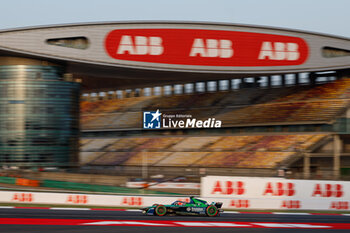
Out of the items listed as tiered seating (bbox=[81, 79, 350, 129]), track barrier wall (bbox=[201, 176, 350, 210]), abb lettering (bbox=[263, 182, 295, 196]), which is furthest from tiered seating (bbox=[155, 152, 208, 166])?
abb lettering (bbox=[263, 182, 295, 196])

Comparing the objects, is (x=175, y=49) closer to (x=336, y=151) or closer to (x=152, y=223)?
(x=336, y=151)

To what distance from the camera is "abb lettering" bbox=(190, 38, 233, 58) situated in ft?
149

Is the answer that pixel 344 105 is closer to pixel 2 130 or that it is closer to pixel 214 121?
pixel 214 121

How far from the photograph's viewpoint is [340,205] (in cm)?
2794

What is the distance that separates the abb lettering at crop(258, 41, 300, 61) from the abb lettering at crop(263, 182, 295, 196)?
20810 mm

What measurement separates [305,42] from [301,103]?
19.6 feet

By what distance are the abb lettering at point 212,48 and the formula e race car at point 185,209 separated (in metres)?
23.8

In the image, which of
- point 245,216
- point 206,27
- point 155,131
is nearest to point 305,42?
point 206,27

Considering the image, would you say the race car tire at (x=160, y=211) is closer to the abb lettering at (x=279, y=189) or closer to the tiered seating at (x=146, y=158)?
→ the abb lettering at (x=279, y=189)

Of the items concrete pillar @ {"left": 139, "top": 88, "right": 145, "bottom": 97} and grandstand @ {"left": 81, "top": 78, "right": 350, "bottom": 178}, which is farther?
concrete pillar @ {"left": 139, "top": 88, "right": 145, "bottom": 97}

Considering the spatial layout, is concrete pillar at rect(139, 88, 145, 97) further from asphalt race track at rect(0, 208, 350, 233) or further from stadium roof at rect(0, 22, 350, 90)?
asphalt race track at rect(0, 208, 350, 233)

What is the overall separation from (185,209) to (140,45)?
2374 centimetres

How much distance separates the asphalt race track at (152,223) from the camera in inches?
738

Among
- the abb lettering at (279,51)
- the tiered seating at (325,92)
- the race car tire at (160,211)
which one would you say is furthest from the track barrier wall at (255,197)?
the tiered seating at (325,92)
